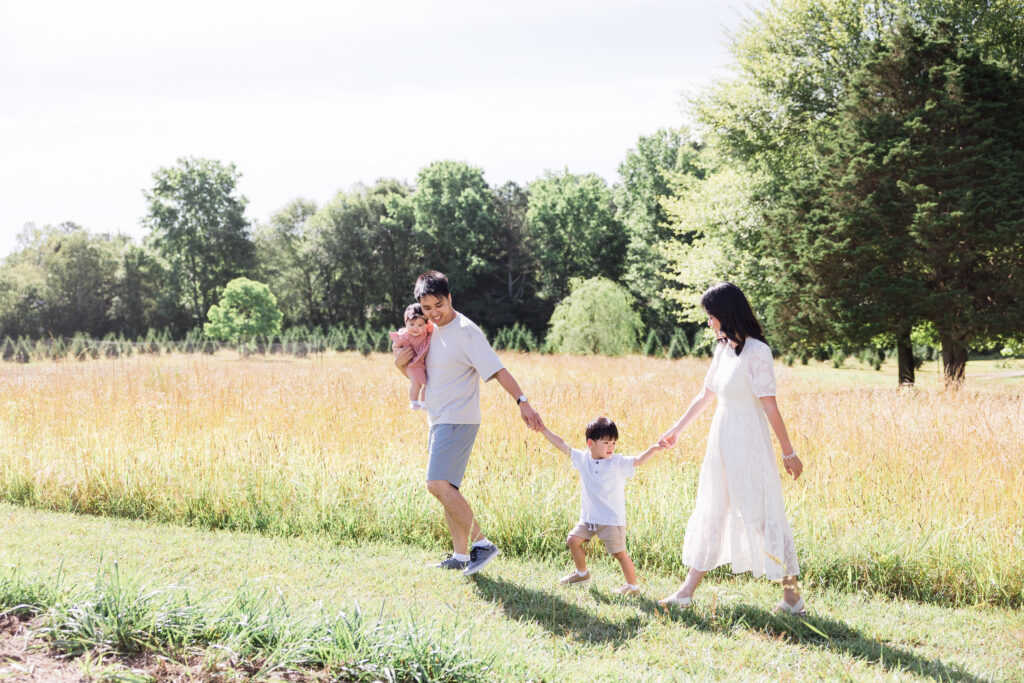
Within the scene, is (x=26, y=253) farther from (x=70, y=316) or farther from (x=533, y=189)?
(x=533, y=189)

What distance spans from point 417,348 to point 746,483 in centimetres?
235

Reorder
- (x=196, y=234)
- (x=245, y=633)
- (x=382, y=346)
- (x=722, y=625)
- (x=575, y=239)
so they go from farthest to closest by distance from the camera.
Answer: (x=196, y=234) → (x=575, y=239) → (x=382, y=346) → (x=722, y=625) → (x=245, y=633)

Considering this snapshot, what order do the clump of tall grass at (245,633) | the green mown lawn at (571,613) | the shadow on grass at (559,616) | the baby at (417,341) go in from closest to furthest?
1. the clump of tall grass at (245,633)
2. the green mown lawn at (571,613)
3. the shadow on grass at (559,616)
4. the baby at (417,341)

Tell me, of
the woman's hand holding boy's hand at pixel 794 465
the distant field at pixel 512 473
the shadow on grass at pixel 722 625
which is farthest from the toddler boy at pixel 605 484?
the distant field at pixel 512 473

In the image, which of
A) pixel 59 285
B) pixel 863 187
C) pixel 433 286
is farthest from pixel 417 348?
pixel 59 285

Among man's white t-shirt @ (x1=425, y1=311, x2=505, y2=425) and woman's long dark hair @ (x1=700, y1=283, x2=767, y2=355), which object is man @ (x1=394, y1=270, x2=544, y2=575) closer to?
man's white t-shirt @ (x1=425, y1=311, x2=505, y2=425)

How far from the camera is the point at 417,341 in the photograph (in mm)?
5156

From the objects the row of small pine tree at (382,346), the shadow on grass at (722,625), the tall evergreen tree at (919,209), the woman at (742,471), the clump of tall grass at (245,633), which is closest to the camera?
the clump of tall grass at (245,633)

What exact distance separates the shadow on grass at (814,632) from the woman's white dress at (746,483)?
0.27 metres

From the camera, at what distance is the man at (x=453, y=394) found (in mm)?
4836

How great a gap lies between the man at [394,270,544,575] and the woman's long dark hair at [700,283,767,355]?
1.39 m

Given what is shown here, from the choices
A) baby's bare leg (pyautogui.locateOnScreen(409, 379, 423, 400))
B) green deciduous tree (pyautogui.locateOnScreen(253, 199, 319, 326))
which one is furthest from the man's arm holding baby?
green deciduous tree (pyautogui.locateOnScreen(253, 199, 319, 326))

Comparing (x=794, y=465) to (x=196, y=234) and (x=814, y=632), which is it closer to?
(x=814, y=632)

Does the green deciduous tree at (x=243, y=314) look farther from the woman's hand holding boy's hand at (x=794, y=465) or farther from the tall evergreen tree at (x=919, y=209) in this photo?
the woman's hand holding boy's hand at (x=794, y=465)
